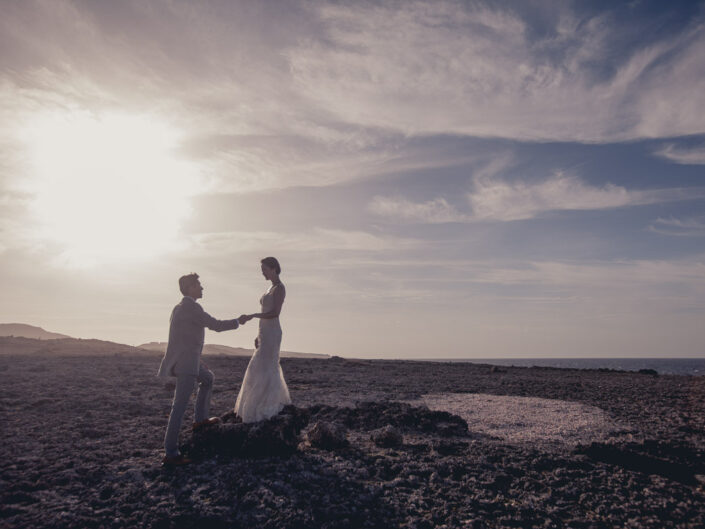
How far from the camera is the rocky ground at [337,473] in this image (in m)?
5.52

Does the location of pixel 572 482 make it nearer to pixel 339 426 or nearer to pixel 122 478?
pixel 339 426

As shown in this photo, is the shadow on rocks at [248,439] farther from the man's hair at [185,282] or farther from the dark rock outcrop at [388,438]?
the man's hair at [185,282]

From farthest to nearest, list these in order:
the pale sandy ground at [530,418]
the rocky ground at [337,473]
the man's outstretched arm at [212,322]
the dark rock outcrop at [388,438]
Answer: the pale sandy ground at [530,418]
the dark rock outcrop at [388,438]
the man's outstretched arm at [212,322]
the rocky ground at [337,473]

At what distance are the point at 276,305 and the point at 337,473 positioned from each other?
3.07 m

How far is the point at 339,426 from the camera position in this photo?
28.4 ft

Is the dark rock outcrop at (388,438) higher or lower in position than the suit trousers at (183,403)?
lower

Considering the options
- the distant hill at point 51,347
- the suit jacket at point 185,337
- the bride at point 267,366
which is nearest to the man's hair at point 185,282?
the suit jacket at point 185,337

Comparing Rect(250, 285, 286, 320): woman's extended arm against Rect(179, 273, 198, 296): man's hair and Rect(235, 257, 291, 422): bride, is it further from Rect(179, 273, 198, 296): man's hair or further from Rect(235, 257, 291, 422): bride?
Rect(179, 273, 198, 296): man's hair

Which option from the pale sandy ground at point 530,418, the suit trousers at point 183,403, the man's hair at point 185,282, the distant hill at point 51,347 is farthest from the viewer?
the distant hill at point 51,347

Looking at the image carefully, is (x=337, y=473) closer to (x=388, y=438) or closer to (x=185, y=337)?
(x=388, y=438)

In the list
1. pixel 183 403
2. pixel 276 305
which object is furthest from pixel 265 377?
pixel 183 403

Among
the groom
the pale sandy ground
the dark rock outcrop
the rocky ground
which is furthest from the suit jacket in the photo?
the pale sandy ground

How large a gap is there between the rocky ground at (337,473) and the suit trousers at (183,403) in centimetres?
41


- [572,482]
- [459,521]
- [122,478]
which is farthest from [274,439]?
[572,482]
